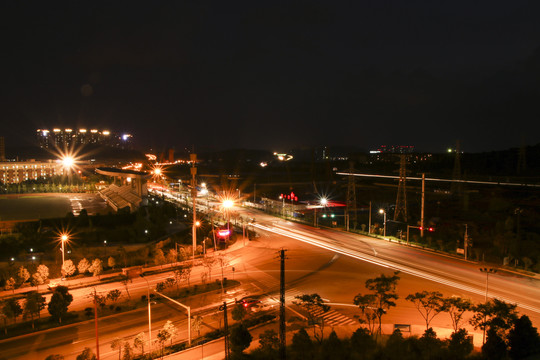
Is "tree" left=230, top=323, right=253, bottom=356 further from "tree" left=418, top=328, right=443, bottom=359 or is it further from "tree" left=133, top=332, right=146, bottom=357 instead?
"tree" left=418, top=328, right=443, bottom=359

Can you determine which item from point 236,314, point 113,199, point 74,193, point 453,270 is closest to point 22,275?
point 236,314

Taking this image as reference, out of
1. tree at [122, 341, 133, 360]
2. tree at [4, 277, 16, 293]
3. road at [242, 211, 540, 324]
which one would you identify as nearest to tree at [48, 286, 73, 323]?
tree at [4, 277, 16, 293]

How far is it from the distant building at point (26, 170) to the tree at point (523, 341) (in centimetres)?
7444

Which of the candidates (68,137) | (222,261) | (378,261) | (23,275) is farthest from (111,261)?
(68,137)

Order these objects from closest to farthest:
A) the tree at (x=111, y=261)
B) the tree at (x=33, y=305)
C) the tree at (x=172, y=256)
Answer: the tree at (x=33, y=305) → the tree at (x=111, y=261) → the tree at (x=172, y=256)

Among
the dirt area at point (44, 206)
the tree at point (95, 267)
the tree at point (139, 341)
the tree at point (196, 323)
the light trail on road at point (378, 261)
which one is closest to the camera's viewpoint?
the tree at point (139, 341)

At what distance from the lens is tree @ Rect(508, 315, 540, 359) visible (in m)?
9.23

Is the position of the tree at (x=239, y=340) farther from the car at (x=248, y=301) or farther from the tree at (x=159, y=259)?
the tree at (x=159, y=259)

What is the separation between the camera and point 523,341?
9219mm

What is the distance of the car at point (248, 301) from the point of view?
13492mm

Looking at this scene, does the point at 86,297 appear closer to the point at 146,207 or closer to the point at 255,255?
the point at 255,255

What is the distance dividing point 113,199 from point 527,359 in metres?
36.9

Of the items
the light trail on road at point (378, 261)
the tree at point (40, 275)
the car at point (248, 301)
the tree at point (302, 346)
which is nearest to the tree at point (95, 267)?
the tree at point (40, 275)

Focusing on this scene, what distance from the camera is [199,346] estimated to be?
1088cm
